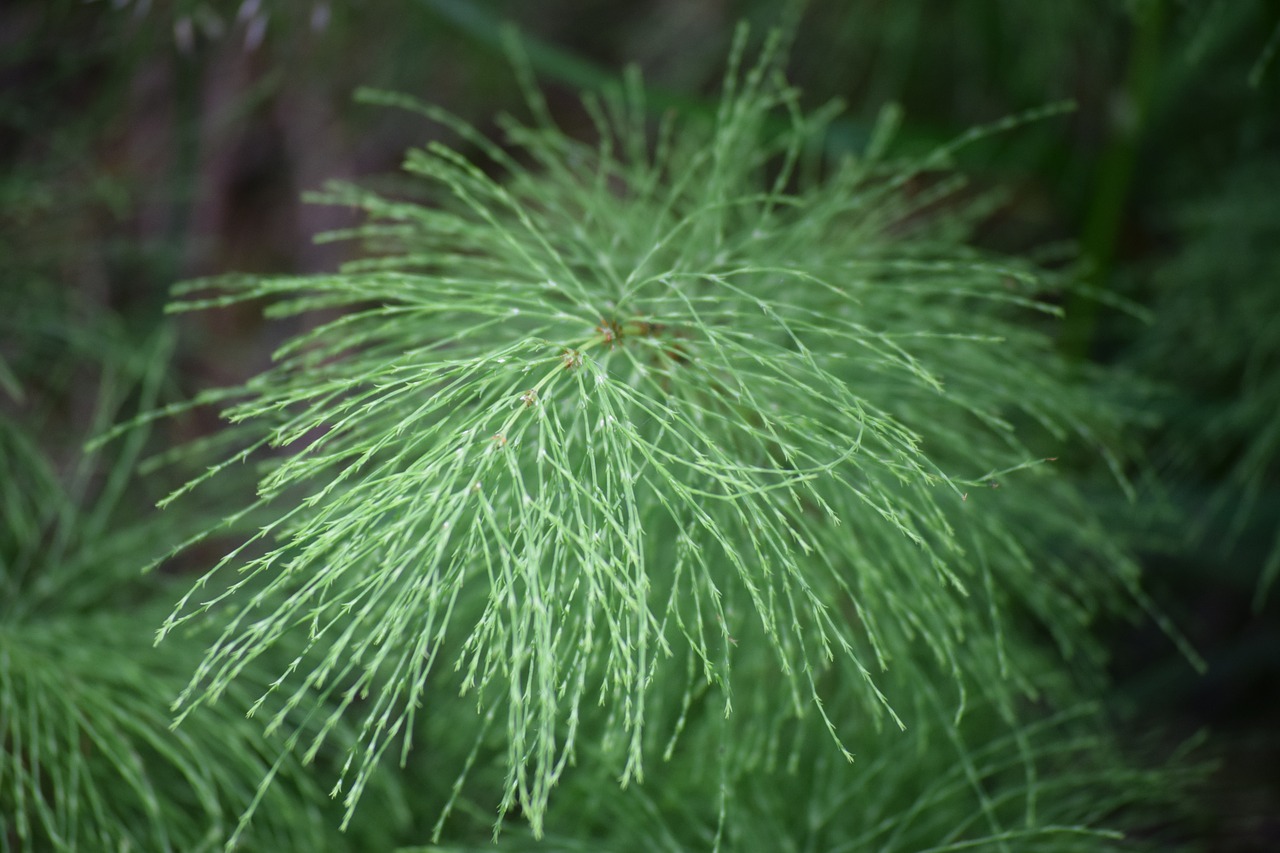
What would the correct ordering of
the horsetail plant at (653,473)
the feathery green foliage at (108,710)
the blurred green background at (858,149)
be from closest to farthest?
the horsetail plant at (653,473)
the feathery green foliage at (108,710)
the blurred green background at (858,149)

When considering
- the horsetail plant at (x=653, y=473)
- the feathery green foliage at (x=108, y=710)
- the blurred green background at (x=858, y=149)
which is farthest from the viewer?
the blurred green background at (x=858, y=149)

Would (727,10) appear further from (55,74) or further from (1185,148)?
(55,74)

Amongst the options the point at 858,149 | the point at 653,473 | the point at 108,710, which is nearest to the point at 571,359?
the point at 653,473

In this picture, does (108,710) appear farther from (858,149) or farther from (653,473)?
(858,149)

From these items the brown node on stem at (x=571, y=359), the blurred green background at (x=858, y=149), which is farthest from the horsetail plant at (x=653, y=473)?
the blurred green background at (x=858, y=149)

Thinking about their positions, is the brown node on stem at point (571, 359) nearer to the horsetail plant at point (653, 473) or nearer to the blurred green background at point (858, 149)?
the horsetail plant at point (653, 473)

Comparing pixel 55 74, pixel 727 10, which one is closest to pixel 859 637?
pixel 727 10
